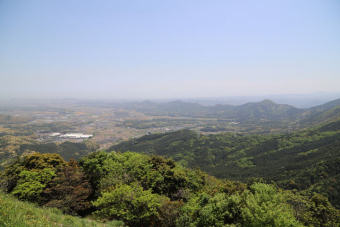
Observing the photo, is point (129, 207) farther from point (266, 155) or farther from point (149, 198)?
point (266, 155)

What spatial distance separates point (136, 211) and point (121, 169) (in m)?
Result: 10.3

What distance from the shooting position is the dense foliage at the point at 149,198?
1458 centimetres

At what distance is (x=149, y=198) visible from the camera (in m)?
16.3

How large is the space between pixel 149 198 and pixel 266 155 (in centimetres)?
11806

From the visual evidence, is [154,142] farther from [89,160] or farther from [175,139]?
[89,160]

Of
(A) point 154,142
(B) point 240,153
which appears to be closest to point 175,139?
(A) point 154,142

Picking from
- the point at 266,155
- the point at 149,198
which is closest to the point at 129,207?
the point at 149,198

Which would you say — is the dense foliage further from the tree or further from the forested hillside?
the forested hillside

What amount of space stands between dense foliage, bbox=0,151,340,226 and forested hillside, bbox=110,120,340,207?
44.0 meters

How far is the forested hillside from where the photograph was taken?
207ft

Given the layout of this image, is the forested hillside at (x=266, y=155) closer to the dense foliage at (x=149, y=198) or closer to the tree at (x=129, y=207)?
the dense foliage at (x=149, y=198)

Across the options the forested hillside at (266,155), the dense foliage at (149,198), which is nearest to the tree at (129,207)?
the dense foliage at (149,198)

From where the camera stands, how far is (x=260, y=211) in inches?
554

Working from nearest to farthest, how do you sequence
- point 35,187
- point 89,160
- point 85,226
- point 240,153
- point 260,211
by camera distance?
point 85,226, point 260,211, point 35,187, point 89,160, point 240,153
